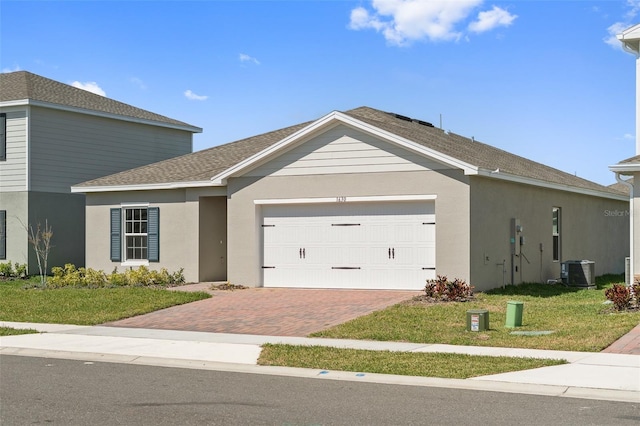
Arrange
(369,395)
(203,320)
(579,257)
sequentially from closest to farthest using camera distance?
(369,395), (203,320), (579,257)

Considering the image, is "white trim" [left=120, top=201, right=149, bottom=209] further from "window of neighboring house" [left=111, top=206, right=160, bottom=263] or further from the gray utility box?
the gray utility box

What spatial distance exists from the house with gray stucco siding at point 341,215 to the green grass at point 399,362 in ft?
27.8

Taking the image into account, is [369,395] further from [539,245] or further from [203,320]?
[539,245]

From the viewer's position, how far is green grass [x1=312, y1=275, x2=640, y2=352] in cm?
1394

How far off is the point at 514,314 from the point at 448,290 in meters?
3.83

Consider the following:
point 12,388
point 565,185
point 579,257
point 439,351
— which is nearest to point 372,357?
point 439,351

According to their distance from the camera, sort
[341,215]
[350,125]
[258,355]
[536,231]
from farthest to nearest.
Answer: [536,231] → [341,215] → [350,125] → [258,355]

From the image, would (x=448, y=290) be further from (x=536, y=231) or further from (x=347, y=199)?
(x=536, y=231)

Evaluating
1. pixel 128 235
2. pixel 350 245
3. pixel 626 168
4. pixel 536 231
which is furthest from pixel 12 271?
pixel 626 168

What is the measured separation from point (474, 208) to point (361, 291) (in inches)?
144

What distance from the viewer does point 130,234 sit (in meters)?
26.8

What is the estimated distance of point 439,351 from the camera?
13.1 m

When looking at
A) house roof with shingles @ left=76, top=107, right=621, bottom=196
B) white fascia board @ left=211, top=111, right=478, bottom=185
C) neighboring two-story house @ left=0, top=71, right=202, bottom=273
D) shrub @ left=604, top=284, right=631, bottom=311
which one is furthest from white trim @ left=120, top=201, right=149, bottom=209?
shrub @ left=604, top=284, right=631, bottom=311

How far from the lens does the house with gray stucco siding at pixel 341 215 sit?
21.4m
